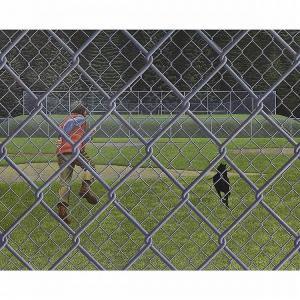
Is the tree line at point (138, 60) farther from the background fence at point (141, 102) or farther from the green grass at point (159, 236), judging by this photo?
the green grass at point (159, 236)

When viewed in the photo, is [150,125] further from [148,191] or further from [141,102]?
[141,102]

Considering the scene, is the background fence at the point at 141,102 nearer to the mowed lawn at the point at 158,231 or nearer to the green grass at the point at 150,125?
the green grass at the point at 150,125

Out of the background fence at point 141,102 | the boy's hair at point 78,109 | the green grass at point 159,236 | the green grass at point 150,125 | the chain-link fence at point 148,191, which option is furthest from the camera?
the green grass at point 150,125

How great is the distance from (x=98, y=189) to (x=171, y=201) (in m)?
1.23

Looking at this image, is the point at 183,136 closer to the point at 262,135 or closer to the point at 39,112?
the point at 262,135

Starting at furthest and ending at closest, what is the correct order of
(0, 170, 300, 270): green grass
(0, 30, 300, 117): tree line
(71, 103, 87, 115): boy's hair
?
(0, 30, 300, 117): tree line → (71, 103, 87, 115): boy's hair → (0, 170, 300, 270): green grass

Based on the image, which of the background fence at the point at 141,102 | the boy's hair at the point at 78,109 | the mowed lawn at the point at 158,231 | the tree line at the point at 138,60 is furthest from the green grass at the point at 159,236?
the tree line at the point at 138,60

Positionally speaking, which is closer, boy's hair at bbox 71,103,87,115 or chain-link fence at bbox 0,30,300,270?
chain-link fence at bbox 0,30,300,270

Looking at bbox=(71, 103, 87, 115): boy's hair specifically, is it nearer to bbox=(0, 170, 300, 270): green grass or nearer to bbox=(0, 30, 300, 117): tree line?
bbox=(0, 170, 300, 270): green grass

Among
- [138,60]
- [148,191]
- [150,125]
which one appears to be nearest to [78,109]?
[148,191]

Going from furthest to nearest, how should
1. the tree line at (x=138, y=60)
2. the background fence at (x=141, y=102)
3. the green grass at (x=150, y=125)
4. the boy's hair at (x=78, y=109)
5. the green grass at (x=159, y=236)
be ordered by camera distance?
the tree line at (x=138, y=60)
the green grass at (x=150, y=125)
the boy's hair at (x=78, y=109)
the background fence at (x=141, y=102)
the green grass at (x=159, y=236)

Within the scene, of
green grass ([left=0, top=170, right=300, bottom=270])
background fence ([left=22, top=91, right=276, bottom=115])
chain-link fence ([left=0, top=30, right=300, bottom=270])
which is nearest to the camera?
chain-link fence ([left=0, top=30, right=300, bottom=270])

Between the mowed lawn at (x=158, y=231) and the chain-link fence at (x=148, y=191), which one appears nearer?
the chain-link fence at (x=148, y=191)

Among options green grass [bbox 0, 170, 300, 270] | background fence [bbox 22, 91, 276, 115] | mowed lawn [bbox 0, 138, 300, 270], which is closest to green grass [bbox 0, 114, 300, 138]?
background fence [bbox 22, 91, 276, 115]
